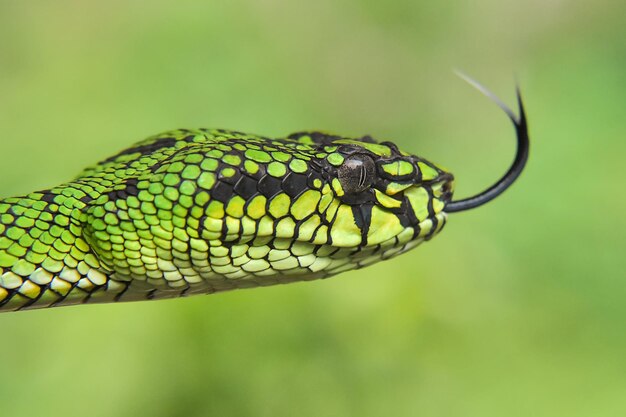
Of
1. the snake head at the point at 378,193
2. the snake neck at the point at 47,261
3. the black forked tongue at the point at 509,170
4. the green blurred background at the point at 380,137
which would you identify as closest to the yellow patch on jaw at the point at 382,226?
the snake head at the point at 378,193

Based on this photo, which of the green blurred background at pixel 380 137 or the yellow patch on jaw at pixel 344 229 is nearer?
the yellow patch on jaw at pixel 344 229

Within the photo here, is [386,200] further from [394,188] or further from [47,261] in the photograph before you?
[47,261]

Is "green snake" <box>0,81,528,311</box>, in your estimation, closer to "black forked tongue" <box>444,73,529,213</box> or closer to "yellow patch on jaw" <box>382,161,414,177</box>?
"yellow patch on jaw" <box>382,161,414,177</box>

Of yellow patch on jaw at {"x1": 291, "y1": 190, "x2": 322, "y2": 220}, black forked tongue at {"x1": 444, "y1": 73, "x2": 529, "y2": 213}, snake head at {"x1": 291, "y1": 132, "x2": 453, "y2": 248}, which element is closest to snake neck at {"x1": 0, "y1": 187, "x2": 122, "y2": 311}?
yellow patch on jaw at {"x1": 291, "y1": 190, "x2": 322, "y2": 220}

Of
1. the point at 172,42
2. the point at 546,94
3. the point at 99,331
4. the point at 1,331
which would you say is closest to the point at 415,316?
the point at 99,331

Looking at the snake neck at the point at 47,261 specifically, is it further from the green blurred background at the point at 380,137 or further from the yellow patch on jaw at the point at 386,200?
the green blurred background at the point at 380,137

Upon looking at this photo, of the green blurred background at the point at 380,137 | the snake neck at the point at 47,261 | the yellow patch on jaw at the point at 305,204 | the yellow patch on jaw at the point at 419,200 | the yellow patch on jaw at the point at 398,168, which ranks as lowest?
the green blurred background at the point at 380,137

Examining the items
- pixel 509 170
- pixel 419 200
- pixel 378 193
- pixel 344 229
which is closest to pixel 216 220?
pixel 344 229
